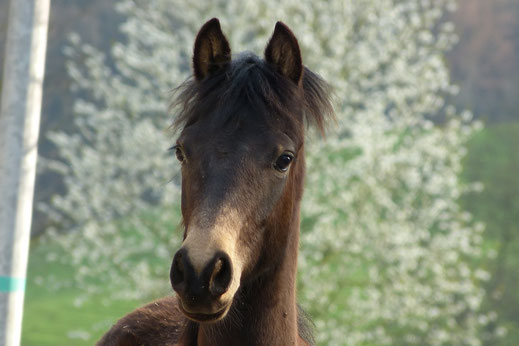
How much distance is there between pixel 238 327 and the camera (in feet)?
9.59

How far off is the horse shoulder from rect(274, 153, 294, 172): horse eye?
56.3 inches

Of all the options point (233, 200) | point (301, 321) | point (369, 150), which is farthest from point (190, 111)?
point (369, 150)

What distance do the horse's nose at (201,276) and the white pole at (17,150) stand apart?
6.05 ft

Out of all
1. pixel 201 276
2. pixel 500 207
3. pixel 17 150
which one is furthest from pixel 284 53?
pixel 500 207

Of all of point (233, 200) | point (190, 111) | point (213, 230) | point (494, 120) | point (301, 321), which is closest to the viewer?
point (213, 230)

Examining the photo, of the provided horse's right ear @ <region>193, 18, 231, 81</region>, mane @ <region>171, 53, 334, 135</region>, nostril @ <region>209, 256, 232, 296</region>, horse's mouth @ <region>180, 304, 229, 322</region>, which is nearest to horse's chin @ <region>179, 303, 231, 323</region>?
horse's mouth @ <region>180, 304, 229, 322</region>

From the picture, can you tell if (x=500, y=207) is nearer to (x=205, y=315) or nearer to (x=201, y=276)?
(x=205, y=315)

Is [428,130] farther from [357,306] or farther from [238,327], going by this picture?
A: [238,327]

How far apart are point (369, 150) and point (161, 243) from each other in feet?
13.9

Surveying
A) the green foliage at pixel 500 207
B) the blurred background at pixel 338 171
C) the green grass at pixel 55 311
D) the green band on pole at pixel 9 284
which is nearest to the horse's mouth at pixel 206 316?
the green band on pole at pixel 9 284

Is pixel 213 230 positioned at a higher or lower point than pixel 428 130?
lower

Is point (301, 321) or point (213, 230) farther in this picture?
point (301, 321)

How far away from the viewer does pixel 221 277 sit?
7.95ft

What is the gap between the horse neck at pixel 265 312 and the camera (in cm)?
292
